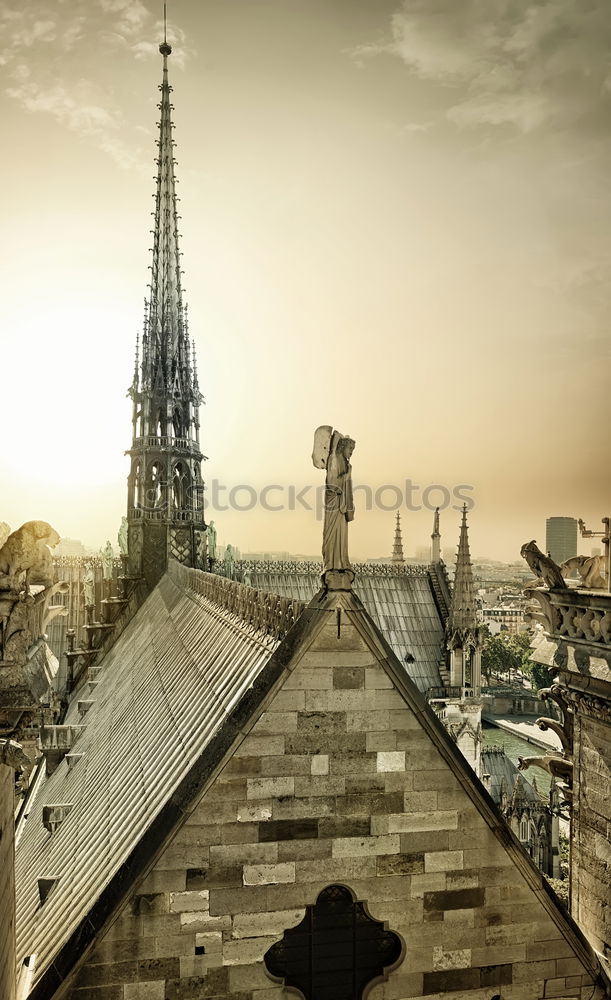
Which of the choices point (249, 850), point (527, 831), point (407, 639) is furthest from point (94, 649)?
point (249, 850)

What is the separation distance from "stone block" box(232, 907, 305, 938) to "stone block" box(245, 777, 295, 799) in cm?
119

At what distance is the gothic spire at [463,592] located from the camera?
2992cm

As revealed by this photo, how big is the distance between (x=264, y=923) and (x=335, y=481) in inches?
182

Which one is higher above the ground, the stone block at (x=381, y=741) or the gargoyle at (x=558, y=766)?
the stone block at (x=381, y=741)

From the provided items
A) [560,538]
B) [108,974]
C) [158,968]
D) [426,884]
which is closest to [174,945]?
[158,968]

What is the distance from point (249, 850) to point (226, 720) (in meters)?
1.33

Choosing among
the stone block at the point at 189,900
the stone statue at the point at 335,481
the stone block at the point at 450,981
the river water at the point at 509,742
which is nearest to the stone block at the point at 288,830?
the stone block at the point at 189,900

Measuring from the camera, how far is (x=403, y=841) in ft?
24.8

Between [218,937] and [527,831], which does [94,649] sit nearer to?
[527,831]

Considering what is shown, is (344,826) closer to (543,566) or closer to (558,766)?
(558,766)

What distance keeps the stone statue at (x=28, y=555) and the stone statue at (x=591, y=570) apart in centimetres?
570

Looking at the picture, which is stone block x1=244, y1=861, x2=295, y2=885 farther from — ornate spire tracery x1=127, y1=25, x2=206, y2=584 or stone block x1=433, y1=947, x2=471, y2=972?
ornate spire tracery x1=127, y1=25, x2=206, y2=584

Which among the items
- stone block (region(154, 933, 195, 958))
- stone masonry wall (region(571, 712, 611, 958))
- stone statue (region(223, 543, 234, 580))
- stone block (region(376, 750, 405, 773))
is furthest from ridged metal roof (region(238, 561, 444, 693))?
stone block (region(154, 933, 195, 958))

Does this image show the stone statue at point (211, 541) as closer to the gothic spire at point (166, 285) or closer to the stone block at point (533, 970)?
the gothic spire at point (166, 285)
